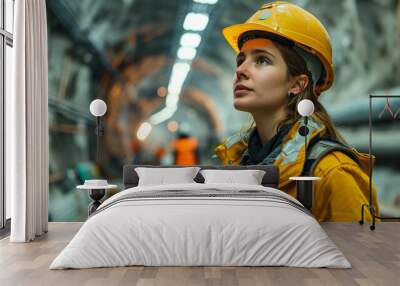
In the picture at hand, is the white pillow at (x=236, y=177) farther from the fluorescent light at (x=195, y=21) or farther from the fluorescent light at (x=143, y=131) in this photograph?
the fluorescent light at (x=195, y=21)

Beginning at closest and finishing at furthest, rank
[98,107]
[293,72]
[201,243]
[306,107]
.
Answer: [201,243] < [306,107] < [98,107] < [293,72]

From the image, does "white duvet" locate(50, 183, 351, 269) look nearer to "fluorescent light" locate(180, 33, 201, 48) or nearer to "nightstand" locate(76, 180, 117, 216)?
"nightstand" locate(76, 180, 117, 216)

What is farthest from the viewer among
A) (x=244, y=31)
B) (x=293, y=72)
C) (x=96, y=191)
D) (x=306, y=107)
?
(x=244, y=31)

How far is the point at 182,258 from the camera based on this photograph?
4551 millimetres

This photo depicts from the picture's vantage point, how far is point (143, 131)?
25.1 feet

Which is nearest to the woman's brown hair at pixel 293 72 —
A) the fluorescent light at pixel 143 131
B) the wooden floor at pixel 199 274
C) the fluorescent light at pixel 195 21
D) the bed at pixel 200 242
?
the fluorescent light at pixel 195 21

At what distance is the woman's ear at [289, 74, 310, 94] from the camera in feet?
24.4

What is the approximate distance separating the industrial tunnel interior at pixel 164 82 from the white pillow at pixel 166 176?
526mm

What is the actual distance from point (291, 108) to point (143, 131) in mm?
1987

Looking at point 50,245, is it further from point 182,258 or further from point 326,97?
point 326,97

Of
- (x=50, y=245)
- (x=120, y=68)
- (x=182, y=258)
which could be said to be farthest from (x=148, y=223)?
(x=120, y=68)

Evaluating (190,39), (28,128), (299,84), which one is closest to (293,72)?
(299,84)

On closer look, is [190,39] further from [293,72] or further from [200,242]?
[200,242]

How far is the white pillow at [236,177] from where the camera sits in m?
6.75
